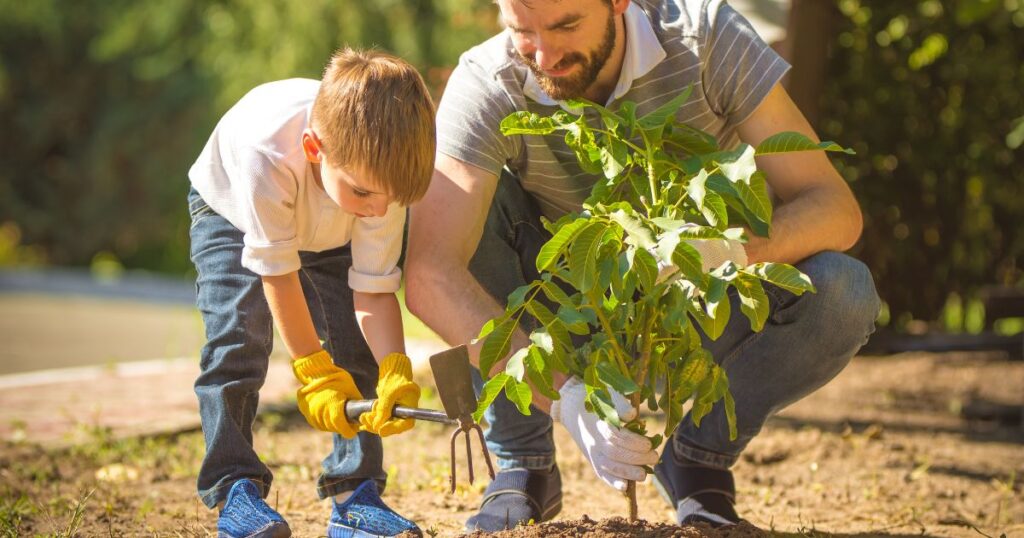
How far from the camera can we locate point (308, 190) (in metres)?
2.55

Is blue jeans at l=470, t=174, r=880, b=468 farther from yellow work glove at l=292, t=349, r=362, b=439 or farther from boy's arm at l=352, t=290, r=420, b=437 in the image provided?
yellow work glove at l=292, t=349, r=362, b=439

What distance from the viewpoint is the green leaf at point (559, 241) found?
82.8 inches

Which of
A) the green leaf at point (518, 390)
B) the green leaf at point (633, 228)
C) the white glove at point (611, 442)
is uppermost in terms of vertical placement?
the green leaf at point (633, 228)

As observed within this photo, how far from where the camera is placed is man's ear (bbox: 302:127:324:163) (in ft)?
7.93

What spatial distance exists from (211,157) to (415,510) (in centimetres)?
101

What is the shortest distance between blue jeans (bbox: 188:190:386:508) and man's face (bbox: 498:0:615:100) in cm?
64

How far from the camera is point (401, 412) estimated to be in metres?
2.33

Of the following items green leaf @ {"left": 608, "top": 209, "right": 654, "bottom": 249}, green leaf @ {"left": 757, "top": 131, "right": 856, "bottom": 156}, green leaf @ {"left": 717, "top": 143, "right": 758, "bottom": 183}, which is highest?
green leaf @ {"left": 757, "top": 131, "right": 856, "bottom": 156}

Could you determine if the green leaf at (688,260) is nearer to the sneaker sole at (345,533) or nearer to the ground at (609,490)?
the ground at (609,490)

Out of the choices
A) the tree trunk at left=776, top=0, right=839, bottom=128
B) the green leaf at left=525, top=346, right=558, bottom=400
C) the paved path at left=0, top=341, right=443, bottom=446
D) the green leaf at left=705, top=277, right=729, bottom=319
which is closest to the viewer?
the green leaf at left=705, top=277, right=729, bottom=319

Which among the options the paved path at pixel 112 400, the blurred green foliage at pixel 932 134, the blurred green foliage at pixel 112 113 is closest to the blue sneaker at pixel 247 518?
the paved path at pixel 112 400

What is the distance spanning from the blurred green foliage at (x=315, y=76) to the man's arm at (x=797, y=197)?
1.90 m

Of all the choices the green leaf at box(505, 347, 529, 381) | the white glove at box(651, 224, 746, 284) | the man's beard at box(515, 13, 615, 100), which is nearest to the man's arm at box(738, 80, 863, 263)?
the white glove at box(651, 224, 746, 284)

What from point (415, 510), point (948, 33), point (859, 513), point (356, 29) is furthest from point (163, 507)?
point (356, 29)
